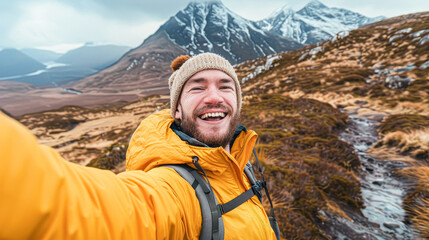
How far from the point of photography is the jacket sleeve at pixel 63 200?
0.56 metres

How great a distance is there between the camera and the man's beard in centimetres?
205

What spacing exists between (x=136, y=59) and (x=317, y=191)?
20117cm

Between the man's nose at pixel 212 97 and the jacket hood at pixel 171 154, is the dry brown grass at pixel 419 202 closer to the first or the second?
the jacket hood at pixel 171 154

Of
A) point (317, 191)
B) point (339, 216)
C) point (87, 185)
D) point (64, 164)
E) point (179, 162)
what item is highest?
point (64, 164)

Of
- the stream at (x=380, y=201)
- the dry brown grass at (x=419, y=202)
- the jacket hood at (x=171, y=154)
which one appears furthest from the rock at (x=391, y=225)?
the jacket hood at (x=171, y=154)

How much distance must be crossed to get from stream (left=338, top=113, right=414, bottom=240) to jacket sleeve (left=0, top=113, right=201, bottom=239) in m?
3.62

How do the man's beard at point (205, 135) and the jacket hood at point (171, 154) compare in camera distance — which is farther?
the man's beard at point (205, 135)

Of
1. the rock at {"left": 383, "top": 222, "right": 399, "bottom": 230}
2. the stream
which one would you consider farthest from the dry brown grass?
the rock at {"left": 383, "top": 222, "right": 399, "bottom": 230}

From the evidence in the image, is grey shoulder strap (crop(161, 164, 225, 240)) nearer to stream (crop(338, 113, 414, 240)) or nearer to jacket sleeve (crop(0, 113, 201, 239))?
jacket sleeve (crop(0, 113, 201, 239))

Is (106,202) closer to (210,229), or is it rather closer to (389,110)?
(210,229)

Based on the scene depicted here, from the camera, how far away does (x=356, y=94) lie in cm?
1373

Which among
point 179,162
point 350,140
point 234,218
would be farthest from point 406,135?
point 179,162

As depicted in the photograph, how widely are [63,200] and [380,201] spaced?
17.9 feet

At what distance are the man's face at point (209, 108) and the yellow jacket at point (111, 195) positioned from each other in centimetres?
34
